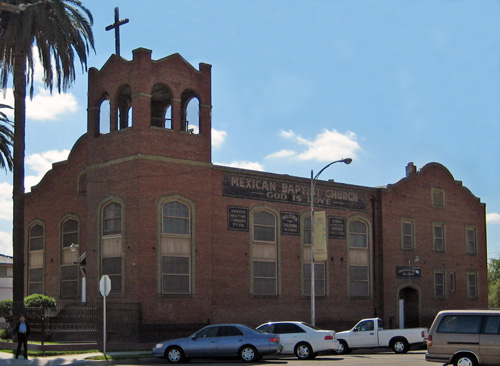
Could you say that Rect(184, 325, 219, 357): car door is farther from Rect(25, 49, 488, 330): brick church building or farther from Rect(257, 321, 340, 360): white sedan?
Rect(25, 49, 488, 330): brick church building

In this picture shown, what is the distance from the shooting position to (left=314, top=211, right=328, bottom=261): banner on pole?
36500 millimetres

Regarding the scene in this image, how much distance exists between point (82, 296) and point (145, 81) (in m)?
11.1

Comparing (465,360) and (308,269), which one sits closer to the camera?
(465,360)

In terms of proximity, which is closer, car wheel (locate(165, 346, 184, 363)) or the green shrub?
car wheel (locate(165, 346, 184, 363))

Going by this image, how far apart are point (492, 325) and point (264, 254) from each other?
63.8ft

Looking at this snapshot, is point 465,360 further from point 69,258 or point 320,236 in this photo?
point 69,258

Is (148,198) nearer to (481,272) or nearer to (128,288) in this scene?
(128,288)

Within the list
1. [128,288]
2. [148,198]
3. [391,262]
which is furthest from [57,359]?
[391,262]

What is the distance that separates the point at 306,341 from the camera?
2888 cm

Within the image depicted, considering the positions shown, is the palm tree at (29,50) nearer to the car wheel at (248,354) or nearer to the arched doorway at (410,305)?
the car wheel at (248,354)

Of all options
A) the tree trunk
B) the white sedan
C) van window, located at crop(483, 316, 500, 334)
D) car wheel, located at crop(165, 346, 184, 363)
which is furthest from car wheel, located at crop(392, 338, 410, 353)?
the tree trunk

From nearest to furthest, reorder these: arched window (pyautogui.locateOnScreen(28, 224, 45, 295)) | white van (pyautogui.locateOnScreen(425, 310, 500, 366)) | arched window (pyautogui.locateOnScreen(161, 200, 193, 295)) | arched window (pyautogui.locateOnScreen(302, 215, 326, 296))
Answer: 1. white van (pyautogui.locateOnScreen(425, 310, 500, 366))
2. arched window (pyautogui.locateOnScreen(161, 200, 193, 295))
3. arched window (pyautogui.locateOnScreen(302, 215, 326, 296))
4. arched window (pyautogui.locateOnScreen(28, 224, 45, 295))

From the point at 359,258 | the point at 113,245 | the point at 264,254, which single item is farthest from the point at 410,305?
the point at 113,245

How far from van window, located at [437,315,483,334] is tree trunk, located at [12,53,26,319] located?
19.8 metres
